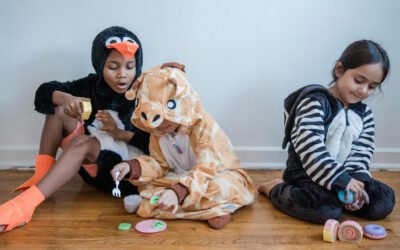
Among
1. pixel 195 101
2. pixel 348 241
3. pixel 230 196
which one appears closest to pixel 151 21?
pixel 195 101

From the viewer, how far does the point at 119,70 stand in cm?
138

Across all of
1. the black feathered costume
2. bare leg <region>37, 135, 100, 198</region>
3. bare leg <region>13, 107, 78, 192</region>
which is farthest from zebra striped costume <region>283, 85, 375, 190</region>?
bare leg <region>13, 107, 78, 192</region>

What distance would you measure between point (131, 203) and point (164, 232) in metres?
0.16

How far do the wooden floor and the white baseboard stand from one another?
299 mm

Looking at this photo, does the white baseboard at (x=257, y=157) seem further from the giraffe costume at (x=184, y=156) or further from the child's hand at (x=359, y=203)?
the child's hand at (x=359, y=203)

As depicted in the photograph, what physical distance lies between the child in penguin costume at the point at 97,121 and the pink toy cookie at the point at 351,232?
0.64 m

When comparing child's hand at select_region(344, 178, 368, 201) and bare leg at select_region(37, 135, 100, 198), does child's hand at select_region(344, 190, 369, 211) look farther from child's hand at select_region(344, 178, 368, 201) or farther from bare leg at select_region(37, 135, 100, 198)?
bare leg at select_region(37, 135, 100, 198)

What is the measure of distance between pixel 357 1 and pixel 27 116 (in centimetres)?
128

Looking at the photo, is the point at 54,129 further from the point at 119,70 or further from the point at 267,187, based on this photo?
the point at 267,187

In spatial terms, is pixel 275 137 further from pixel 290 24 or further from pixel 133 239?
pixel 133 239

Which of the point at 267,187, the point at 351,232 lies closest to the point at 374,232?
the point at 351,232

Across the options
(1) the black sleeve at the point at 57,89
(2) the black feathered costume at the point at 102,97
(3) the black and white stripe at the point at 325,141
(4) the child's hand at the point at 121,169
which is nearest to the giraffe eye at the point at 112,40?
A: (2) the black feathered costume at the point at 102,97

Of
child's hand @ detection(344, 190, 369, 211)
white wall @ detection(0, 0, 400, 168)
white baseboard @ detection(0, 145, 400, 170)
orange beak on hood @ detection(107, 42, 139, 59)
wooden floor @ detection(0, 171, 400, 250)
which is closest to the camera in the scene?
wooden floor @ detection(0, 171, 400, 250)

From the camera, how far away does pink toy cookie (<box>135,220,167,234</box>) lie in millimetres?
1173
